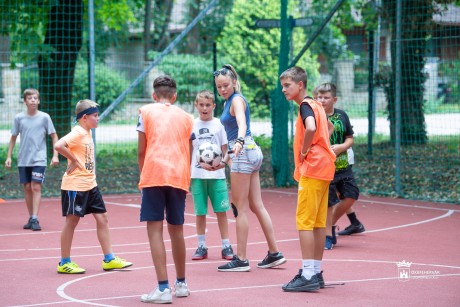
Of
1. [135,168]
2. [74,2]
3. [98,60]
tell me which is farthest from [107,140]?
[98,60]

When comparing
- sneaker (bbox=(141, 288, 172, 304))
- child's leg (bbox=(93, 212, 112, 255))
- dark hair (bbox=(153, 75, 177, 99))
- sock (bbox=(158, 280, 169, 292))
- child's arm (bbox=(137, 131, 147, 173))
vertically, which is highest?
dark hair (bbox=(153, 75, 177, 99))

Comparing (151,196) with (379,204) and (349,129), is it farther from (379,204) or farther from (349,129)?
(379,204)

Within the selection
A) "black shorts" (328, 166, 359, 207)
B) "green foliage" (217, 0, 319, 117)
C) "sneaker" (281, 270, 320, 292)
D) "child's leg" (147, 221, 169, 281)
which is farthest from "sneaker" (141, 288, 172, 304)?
"green foliage" (217, 0, 319, 117)

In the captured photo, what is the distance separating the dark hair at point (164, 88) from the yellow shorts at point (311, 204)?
1.42 meters

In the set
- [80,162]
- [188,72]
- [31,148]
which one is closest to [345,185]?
[80,162]

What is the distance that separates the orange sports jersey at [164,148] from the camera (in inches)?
285

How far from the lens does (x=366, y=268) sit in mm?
8734

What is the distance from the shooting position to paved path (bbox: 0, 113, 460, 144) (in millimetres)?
19203

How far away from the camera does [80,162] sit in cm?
898

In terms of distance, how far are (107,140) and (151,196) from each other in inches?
581

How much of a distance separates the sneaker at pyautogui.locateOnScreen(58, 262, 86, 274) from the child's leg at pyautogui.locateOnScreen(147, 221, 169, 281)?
5.19 feet

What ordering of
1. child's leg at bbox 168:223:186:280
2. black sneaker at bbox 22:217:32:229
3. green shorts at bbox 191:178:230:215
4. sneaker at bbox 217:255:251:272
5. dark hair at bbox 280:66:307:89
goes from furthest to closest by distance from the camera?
1. black sneaker at bbox 22:217:32:229
2. green shorts at bbox 191:178:230:215
3. sneaker at bbox 217:255:251:272
4. dark hair at bbox 280:66:307:89
5. child's leg at bbox 168:223:186:280

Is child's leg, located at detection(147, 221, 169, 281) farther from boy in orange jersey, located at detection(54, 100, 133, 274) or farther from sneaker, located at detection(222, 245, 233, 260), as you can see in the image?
sneaker, located at detection(222, 245, 233, 260)

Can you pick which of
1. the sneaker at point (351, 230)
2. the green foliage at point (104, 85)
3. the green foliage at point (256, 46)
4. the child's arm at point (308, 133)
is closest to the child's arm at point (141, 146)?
the child's arm at point (308, 133)
